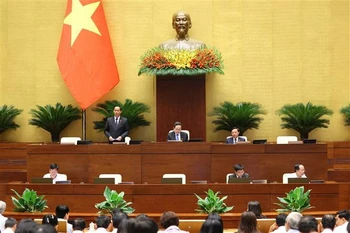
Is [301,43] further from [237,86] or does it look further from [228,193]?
[228,193]

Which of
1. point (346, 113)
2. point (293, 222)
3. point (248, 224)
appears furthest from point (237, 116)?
point (248, 224)

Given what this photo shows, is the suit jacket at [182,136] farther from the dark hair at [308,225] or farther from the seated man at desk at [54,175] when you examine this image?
the dark hair at [308,225]

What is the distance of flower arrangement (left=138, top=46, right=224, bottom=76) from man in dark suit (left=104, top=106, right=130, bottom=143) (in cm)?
119

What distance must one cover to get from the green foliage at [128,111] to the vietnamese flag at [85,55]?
1.23 feet

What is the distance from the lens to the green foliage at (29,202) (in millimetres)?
13383

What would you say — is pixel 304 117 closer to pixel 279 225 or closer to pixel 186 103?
pixel 186 103

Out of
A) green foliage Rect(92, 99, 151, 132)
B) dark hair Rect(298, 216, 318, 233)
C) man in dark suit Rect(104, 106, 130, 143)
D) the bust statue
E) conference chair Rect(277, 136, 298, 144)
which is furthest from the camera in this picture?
green foliage Rect(92, 99, 151, 132)

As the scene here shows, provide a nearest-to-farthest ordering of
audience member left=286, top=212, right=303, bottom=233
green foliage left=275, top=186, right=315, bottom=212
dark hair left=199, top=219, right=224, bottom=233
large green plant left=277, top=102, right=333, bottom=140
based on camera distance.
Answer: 1. dark hair left=199, top=219, right=224, bottom=233
2. audience member left=286, top=212, right=303, bottom=233
3. green foliage left=275, top=186, right=315, bottom=212
4. large green plant left=277, top=102, right=333, bottom=140

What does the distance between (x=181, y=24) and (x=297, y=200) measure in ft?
19.7

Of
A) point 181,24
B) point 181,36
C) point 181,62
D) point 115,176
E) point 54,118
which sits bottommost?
point 115,176

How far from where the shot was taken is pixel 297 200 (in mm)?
12922

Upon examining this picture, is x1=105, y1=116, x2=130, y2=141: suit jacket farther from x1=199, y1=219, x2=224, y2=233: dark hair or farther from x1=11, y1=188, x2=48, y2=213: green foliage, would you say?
x1=199, y1=219, x2=224, y2=233: dark hair

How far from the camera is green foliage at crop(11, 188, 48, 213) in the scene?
13383mm

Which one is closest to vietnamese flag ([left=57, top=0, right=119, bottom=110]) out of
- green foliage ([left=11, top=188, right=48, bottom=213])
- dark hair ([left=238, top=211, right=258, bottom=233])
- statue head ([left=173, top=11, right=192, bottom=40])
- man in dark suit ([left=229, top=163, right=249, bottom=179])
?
statue head ([left=173, top=11, right=192, bottom=40])
